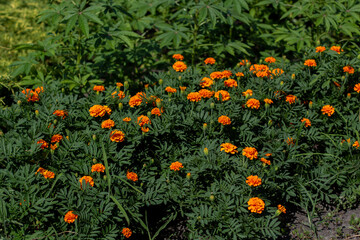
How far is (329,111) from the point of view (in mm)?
2805

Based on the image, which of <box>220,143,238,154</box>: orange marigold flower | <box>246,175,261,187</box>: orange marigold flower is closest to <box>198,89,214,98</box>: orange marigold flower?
<box>220,143,238,154</box>: orange marigold flower

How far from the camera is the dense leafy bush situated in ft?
7.12

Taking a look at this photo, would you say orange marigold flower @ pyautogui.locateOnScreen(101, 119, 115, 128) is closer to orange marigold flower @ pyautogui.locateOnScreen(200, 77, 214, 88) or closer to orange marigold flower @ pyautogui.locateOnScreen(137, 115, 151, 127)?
orange marigold flower @ pyautogui.locateOnScreen(137, 115, 151, 127)

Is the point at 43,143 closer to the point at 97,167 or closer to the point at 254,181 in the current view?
the point at 97,167

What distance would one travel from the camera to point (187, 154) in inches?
104

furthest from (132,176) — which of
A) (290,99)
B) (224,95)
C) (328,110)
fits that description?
(328,110)

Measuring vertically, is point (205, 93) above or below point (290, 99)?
above

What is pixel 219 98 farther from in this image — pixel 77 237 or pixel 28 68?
pixel 28 68

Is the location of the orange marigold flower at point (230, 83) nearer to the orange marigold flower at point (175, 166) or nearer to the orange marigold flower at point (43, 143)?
the orange marigold flower at point (175, 166)

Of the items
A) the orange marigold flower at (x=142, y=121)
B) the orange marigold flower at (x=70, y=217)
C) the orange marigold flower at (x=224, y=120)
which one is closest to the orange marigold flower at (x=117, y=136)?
the orange marigold flower at (x=142, y=121)

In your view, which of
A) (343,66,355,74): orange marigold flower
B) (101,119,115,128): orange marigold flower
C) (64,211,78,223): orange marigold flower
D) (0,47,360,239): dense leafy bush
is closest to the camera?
(64,211,78,223): orange marigold flower

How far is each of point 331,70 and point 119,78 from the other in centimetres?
189

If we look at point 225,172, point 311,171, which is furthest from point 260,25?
point 225,172

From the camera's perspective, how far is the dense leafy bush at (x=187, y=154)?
7.12ft
